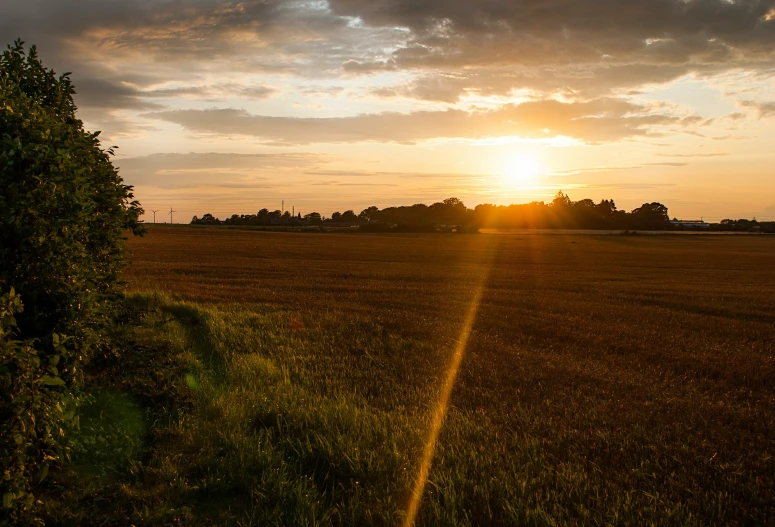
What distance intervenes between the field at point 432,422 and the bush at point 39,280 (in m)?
0.77

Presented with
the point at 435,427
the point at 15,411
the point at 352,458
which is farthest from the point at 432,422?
the point at 15,411

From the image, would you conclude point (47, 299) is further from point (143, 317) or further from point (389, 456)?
point (143, 317)

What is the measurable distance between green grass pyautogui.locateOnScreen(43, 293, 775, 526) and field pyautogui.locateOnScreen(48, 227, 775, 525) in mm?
25

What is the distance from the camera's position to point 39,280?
16.6 feet

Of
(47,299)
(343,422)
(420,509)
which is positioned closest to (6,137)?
(47,299)

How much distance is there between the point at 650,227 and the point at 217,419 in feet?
458

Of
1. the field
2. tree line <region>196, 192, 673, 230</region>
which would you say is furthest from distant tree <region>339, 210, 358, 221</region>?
the field

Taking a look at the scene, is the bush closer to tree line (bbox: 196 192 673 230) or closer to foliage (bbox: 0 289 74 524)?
foliage (bbox: 0 289 74 524)

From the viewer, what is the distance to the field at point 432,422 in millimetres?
4750

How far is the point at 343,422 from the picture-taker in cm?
626

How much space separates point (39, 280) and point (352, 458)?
346 cm

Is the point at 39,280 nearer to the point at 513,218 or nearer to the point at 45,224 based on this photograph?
the point at 45,224

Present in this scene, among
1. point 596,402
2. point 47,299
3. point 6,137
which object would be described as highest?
point 6,137

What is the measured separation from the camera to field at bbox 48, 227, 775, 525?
475 cm
